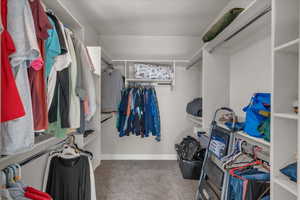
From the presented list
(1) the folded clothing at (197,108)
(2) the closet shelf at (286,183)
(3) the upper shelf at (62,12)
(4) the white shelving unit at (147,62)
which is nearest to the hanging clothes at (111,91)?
(4) the white shelving unit at (147,62)

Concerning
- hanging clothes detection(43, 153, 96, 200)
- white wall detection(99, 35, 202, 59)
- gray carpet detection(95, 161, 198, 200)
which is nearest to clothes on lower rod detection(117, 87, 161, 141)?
gray carpet detection(95, 161, 198, 200)

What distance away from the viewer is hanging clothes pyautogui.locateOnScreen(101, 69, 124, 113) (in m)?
2.87

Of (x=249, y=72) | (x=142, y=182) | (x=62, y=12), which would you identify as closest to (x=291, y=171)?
(x=249, y=72)

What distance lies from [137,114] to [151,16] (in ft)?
5.15

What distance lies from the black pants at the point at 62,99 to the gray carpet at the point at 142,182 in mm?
1494

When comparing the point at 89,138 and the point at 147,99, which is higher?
the point at 147,99

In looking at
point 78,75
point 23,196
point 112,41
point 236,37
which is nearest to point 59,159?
point 23,196

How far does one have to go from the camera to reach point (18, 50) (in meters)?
0.77

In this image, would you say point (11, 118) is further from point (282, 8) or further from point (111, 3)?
point (111, 3)

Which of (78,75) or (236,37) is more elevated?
(236,37)

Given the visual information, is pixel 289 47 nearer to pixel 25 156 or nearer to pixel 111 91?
pixel 25 156

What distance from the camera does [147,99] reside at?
10.1ft

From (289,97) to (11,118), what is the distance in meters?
1.47

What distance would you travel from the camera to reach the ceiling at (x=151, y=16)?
2.37 m
